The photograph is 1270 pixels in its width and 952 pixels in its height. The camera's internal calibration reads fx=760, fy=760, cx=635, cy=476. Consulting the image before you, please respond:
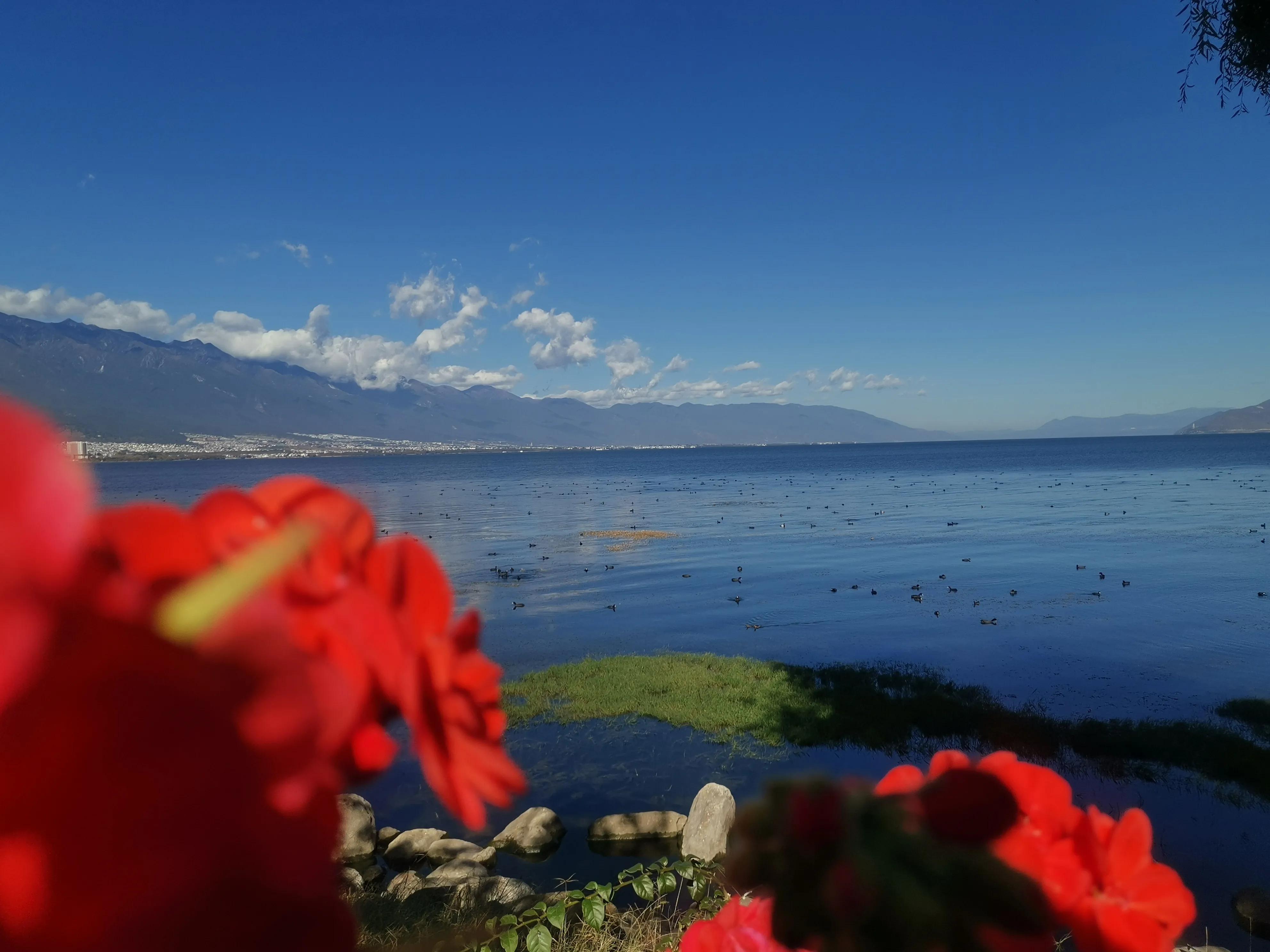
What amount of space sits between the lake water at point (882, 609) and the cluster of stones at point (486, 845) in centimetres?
33

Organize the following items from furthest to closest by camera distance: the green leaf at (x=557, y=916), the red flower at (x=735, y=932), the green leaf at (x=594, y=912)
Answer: the green leaf at (x=594, y=912) → the green leaf at (x=557, y=916) → the red flower at (x=735, y=932)

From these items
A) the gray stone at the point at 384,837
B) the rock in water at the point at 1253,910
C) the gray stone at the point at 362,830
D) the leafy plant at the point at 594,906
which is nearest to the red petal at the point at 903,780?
the leafy plant at the point at 594,906

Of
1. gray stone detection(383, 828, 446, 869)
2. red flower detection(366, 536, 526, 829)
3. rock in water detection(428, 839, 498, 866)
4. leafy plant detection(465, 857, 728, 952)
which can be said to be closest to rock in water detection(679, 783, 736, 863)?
leafy plant detection(465, 857, 728, 952)

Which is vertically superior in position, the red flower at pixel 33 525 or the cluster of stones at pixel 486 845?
the red flower at pixel 33 525

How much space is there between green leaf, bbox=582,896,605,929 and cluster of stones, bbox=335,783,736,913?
327 centimetres

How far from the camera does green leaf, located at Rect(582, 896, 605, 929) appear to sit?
5.56m

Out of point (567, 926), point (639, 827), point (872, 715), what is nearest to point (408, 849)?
point (639, 827)

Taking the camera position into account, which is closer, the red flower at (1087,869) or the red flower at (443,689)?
the red flower at (443,689)

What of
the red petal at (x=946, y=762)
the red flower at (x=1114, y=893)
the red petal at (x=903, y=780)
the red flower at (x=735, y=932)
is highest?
the red petal at (x=946, y=762)

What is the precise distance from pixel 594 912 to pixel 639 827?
6.07 m

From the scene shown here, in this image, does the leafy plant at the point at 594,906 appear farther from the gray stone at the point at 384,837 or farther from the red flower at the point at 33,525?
the gray stone at the point at 384,837

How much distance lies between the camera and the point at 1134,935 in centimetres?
63

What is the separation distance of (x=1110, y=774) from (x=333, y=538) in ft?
50.7

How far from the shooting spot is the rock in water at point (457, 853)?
10.6m
